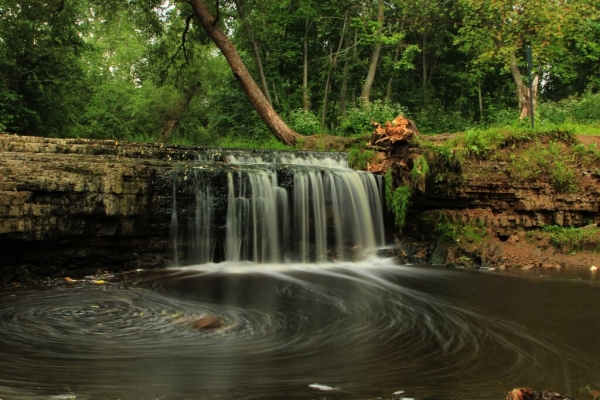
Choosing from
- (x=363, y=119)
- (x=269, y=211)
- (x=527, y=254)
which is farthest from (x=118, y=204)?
(x=363, y=119)

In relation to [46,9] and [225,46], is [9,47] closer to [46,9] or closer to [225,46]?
[46,9]

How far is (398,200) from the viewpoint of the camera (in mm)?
11641

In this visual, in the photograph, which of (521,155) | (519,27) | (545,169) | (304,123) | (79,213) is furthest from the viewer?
(304,123)

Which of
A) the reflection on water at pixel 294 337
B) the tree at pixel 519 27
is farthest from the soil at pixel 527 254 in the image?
the tree at pixel 519 27

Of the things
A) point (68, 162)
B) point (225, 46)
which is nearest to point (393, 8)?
point (225, 46)

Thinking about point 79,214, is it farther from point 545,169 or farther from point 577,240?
point 577,240

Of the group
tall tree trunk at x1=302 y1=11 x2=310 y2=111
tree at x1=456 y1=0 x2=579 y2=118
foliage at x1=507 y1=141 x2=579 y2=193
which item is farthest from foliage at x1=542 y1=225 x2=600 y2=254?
tall tree trunk at x1=302 y1=11 x2=310 y2=111

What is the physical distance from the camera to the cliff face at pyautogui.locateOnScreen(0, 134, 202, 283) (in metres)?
7.95

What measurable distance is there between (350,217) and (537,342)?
20.6 feet

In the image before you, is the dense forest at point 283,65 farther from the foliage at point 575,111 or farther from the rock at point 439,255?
the rock at point 439,255

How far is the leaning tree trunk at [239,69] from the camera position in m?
17.5

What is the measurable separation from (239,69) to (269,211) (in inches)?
351

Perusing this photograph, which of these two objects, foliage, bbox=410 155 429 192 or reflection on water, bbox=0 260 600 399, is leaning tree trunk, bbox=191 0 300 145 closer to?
foliage, bbox=410 155 429 192

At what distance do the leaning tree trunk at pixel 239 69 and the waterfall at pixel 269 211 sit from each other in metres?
5.58
